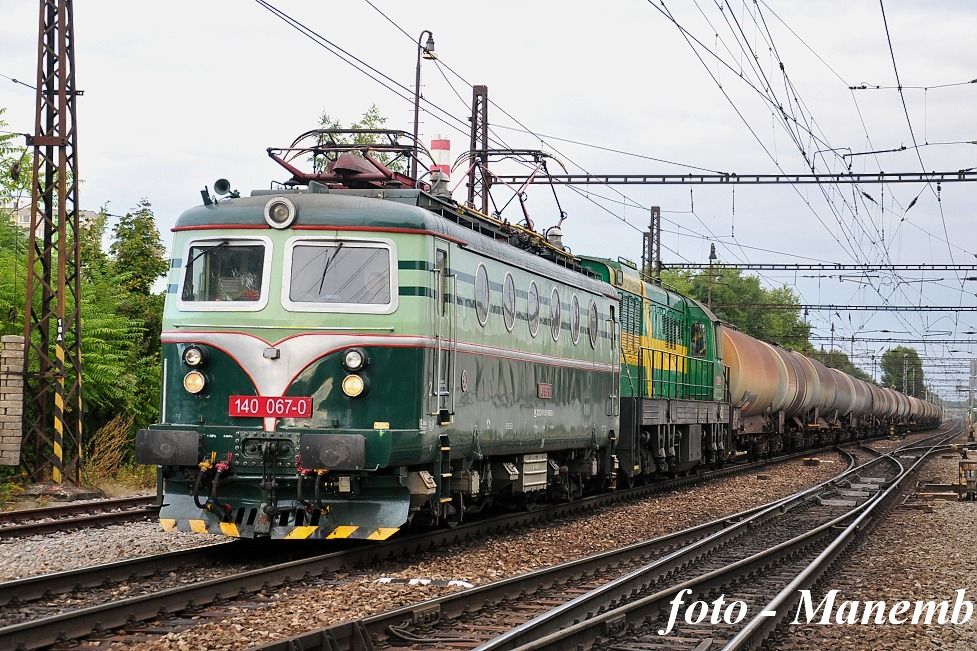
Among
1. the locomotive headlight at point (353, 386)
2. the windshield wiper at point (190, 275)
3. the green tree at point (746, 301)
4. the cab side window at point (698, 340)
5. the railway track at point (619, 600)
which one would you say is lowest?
the railway track at point (619, 600)

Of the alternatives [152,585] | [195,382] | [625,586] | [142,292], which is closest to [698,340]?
[142,292]

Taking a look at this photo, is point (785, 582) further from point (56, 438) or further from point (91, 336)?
point (91, 336)

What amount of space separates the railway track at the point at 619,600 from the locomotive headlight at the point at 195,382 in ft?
11.0

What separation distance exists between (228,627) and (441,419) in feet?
12.9

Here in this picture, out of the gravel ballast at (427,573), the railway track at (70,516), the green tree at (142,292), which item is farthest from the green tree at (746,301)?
the railway track at (70,516)

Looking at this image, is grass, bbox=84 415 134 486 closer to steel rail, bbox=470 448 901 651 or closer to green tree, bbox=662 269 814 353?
steel rail, bbox=470 448 901 651

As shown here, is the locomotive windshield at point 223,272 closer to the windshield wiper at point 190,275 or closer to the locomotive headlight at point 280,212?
the windshield wiper at point 190,275

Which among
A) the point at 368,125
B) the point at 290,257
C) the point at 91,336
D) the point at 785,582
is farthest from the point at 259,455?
the point at 368,125

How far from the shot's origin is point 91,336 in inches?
822

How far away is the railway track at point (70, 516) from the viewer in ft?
44.5

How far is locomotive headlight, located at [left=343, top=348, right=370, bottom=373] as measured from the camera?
1108 centimetres

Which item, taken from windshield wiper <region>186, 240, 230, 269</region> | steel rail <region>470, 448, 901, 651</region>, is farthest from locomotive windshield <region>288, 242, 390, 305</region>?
steel rail <region>470, 448, 901, 651</region>

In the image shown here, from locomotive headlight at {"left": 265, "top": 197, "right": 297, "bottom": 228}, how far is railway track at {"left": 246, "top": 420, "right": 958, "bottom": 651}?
395 centimetres

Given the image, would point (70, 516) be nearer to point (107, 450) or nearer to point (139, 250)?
point (107, 450)
